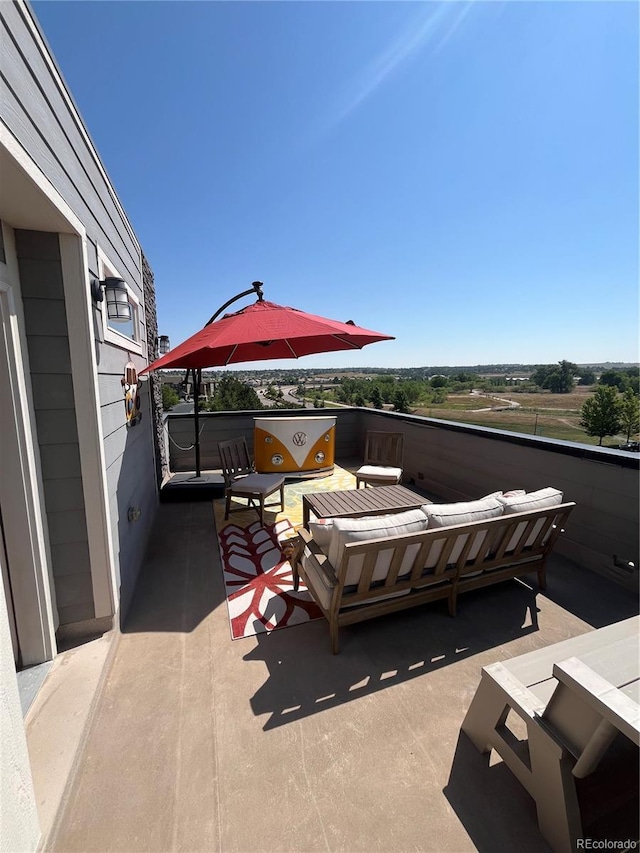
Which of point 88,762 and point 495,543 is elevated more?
point 495,543

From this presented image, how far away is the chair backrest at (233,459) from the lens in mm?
4871

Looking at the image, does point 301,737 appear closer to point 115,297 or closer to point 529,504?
point 529,504

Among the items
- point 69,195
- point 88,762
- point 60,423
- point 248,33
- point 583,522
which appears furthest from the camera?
point 248,33

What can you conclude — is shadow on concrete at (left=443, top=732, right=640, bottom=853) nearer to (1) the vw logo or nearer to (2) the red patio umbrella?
(2) the red patio umbrella

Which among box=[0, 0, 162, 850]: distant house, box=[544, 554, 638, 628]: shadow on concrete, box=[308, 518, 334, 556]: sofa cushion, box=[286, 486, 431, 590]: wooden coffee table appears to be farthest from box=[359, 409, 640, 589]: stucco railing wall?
box=[0, 0, 162, 850]: distant house

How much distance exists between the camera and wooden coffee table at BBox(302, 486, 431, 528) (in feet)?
11.0

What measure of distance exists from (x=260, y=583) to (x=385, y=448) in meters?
3.19

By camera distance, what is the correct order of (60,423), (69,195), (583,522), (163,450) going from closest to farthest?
(69,195)
(60,423)
(583,522)
(163,450)

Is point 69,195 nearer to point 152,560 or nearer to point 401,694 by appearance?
point 152,560

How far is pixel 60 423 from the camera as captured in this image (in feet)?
6.59

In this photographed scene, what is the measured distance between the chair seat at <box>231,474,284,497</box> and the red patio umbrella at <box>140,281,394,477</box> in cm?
170

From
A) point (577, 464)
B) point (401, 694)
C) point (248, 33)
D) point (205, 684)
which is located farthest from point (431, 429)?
point (248, 33)

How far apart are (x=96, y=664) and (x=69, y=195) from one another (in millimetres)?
2778

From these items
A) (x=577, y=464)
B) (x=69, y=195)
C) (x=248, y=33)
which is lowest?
(x=577, y=464)
